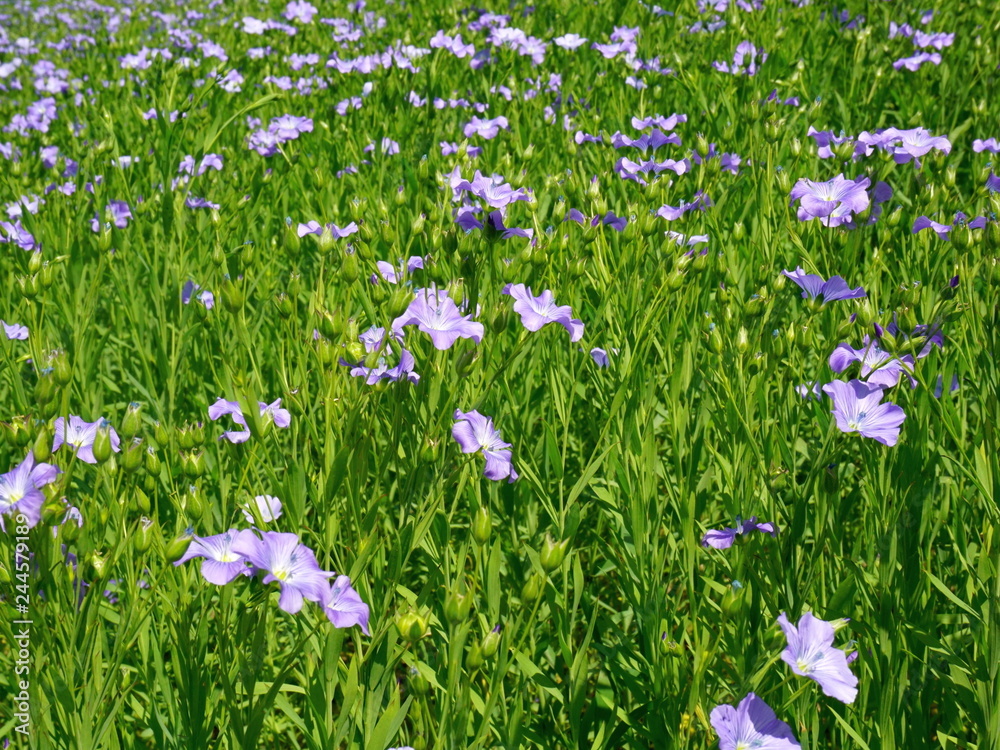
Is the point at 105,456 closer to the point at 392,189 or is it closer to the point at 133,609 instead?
the point at 133,609

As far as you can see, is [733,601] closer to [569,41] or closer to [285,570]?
[285,570]

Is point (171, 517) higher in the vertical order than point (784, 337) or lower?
lower

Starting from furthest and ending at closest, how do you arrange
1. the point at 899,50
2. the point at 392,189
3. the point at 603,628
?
1. the point at 899,50
2. the point at 392,189
3. the point at 603,628

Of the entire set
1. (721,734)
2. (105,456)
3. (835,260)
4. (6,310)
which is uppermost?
(835,260)

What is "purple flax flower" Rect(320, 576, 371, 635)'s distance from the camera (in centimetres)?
98

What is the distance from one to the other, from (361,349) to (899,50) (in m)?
3.27

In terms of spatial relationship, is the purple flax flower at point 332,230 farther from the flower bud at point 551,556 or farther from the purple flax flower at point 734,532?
the purple flax flower at point 734,532

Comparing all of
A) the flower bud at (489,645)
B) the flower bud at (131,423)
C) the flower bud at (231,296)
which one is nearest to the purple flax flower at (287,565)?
the flower bud at (489,645)

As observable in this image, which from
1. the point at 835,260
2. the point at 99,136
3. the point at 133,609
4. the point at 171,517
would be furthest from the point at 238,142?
the point at 133,609

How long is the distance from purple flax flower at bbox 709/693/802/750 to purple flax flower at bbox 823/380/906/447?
0.48 meters

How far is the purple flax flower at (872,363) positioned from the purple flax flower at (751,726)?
675mm

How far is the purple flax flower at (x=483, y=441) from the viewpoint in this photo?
1.31 metres

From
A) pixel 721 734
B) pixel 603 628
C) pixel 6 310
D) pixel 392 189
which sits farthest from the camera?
pixel 392 189

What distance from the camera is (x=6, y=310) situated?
7.54 ft
